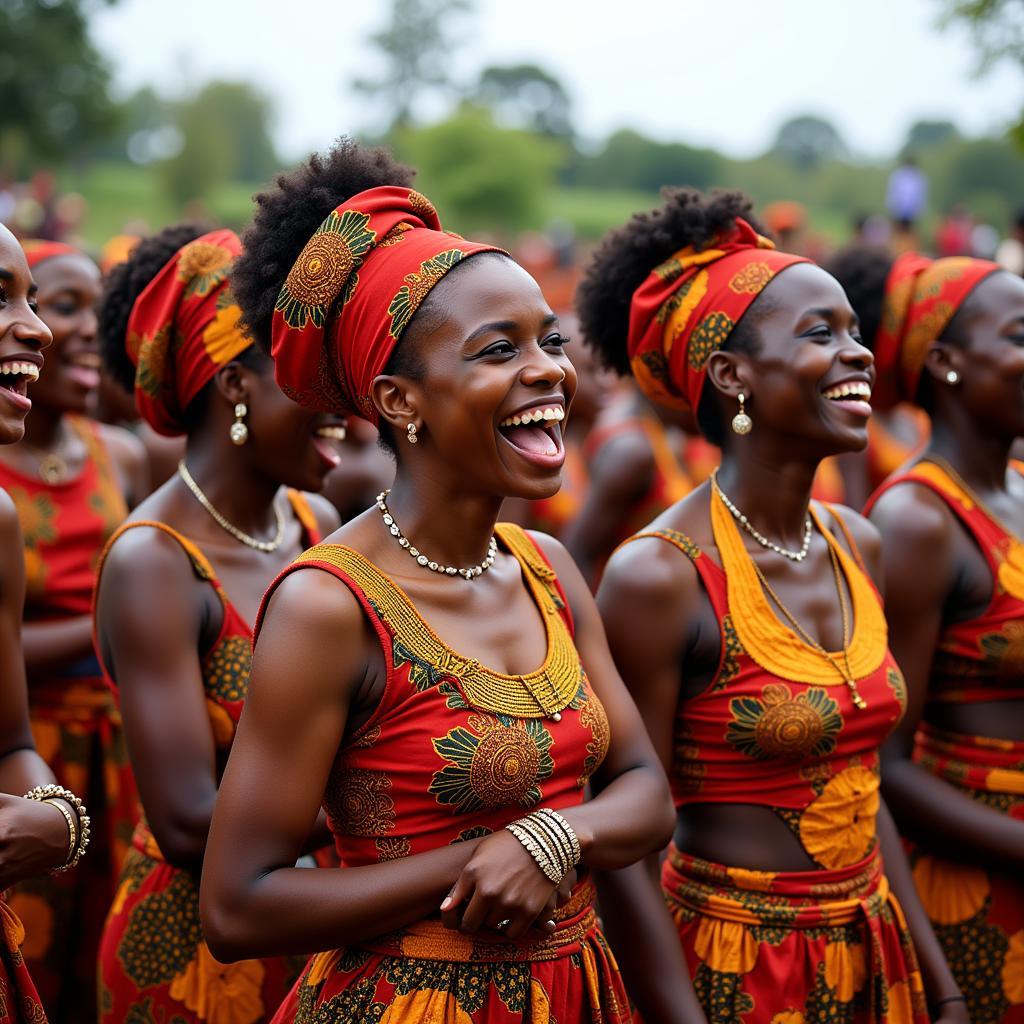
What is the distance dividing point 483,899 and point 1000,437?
8.59 feet

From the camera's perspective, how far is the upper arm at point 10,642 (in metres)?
2.87

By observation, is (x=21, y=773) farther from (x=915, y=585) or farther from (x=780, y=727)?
(x=915, y=585)

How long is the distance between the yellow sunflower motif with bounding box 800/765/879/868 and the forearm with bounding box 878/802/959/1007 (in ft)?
0.85

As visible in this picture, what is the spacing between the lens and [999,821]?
3.73 meters

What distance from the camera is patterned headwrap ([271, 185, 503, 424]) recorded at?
262cm

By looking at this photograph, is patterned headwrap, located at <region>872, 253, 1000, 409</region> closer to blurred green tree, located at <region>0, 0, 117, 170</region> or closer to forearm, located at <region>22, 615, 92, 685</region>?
forearm, located at <region>22, 615, 92, 685</region>

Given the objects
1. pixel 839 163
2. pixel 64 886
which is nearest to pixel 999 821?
pixel 64 886

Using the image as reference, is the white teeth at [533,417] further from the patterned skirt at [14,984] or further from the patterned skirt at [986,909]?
the patterned skirt at [986,909]

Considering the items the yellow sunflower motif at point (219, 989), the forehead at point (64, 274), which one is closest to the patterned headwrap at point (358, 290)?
the yellow sunflower motif at point (219, 989)

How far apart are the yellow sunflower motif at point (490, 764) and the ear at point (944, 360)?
7.64 ft

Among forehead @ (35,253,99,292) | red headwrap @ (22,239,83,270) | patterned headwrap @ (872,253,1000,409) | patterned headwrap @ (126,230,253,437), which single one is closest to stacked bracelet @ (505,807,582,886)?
patterned headwrap @ (126,230,253,437)

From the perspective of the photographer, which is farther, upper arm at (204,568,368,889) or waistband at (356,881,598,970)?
waistband at (356,881,598,970)

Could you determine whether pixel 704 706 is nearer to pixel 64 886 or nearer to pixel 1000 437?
pixel 1000 437

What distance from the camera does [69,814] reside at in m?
2.65
